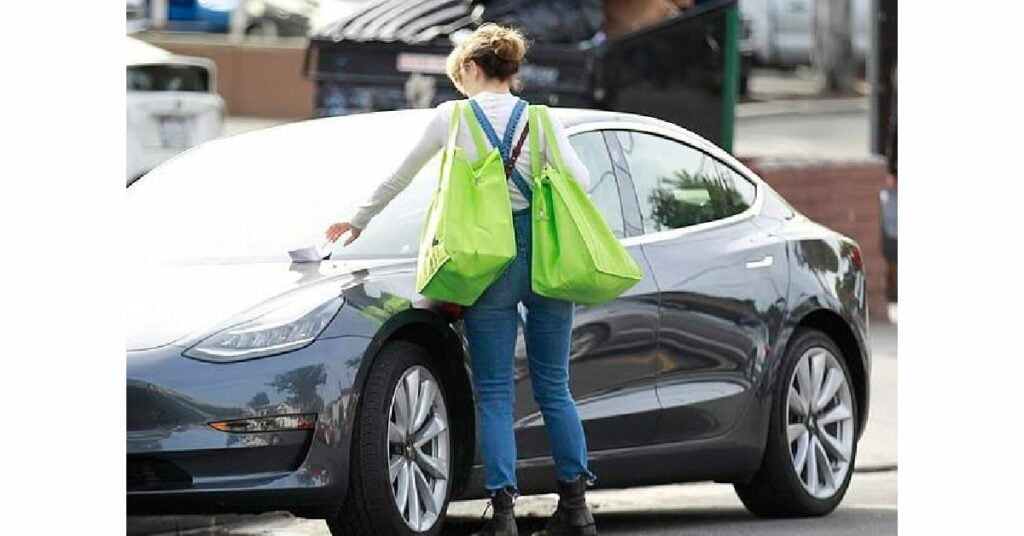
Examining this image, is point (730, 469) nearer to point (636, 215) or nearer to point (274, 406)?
point (636, 215)

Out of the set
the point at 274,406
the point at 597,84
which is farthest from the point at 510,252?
the point at 597,84

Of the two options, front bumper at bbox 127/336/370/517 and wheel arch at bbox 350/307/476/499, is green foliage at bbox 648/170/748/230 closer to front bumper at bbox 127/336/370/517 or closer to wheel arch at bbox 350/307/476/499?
wheel arch at bbox 350/307/476/499

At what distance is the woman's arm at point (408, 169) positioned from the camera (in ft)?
22.1

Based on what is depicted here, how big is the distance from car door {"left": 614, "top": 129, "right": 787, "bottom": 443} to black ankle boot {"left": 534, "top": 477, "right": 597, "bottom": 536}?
716 millimetres

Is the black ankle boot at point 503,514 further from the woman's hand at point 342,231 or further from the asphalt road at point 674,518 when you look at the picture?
the asphalt road at point 674,518

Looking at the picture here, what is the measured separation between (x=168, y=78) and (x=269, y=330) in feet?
35.6

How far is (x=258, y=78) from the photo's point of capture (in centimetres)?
2597

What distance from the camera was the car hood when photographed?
635 cm

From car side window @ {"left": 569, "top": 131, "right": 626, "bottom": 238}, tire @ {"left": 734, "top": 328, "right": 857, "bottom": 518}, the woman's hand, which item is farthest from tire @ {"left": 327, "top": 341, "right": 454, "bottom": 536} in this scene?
tire @ {"left": 734, "top": 328, "right": 857, "bottom": 518}

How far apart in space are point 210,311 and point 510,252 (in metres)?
0.87

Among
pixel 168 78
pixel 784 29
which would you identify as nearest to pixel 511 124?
pixel 168 78

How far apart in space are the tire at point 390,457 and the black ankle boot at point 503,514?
0.16 m

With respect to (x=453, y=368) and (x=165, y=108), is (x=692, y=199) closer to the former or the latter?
(x=453, y=368)

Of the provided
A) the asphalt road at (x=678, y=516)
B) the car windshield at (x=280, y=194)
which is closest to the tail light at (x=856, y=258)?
the asphalt road at (x=678, y=516)
